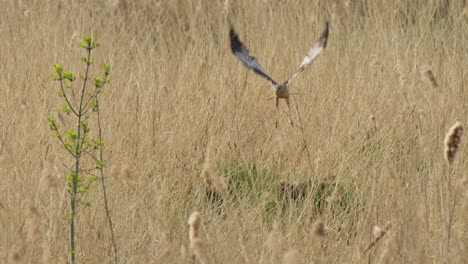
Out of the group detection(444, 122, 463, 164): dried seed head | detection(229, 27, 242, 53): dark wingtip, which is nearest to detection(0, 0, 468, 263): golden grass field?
detection(444, 122, 463, 164): dried seed head

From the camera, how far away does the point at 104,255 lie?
2650 mm

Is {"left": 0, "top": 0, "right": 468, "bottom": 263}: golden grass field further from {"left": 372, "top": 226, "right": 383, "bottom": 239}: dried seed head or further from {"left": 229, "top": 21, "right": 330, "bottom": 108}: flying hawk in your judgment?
{"left": 229, "top": 21, "right": 330, "bottom": 108}: flying hawk

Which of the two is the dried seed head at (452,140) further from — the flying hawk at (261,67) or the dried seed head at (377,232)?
the flying hawk at (261,67)

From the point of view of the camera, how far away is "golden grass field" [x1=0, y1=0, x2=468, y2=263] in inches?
101

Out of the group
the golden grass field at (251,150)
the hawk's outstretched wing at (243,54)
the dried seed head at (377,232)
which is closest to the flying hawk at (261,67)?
the hawk's outstretched wing at (243,54)

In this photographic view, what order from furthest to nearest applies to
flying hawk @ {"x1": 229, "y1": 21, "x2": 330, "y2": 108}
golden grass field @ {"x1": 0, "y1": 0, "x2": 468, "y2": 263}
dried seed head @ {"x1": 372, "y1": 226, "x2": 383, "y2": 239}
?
flying hawk @ {"x1": 229, "y1": 21, "x2": 330, "y2": 108} → golden grass field @ {"x1": 0, "y1": 0, "x2": 468, "y2": 263} → dried seed head @ {"x1": 372, "y1": 226, "x2": 383, "y2": 239}

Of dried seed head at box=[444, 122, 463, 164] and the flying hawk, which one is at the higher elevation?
the flying hawk

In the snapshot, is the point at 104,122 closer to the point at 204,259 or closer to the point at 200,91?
the point at 200,91

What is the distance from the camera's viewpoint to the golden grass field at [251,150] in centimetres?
256

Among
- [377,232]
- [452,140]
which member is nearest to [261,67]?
[377,232]

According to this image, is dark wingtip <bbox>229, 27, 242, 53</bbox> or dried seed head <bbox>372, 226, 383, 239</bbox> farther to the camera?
dark wingtip <bbox>229, 27, 242, 53</bbox>

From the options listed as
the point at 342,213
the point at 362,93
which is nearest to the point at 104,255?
the point at 342,213

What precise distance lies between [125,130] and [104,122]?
0.10m

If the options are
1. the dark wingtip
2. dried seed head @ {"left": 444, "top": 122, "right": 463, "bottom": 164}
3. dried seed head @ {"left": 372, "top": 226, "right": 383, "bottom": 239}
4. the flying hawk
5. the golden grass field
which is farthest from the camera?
the dark wingtip
